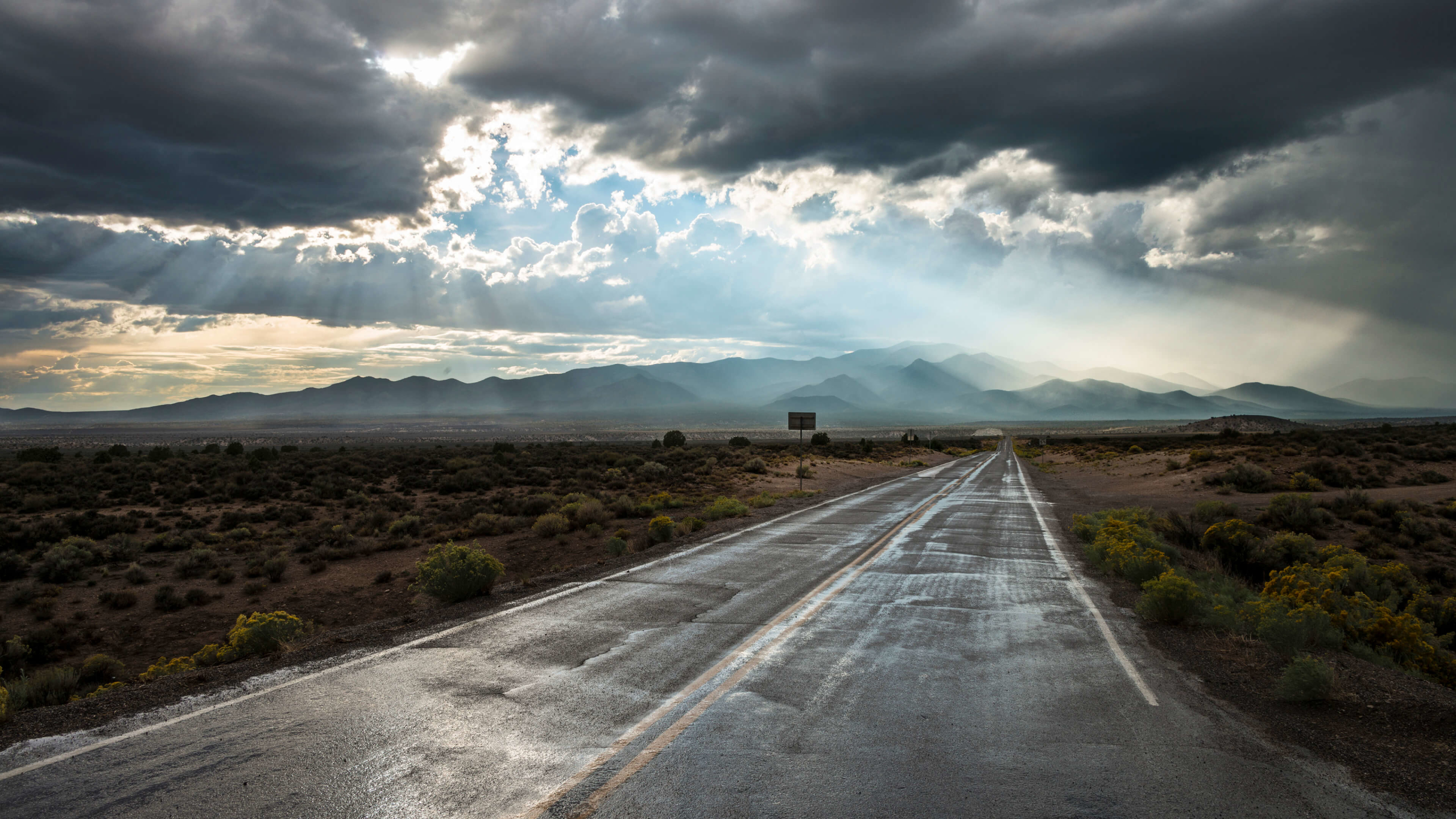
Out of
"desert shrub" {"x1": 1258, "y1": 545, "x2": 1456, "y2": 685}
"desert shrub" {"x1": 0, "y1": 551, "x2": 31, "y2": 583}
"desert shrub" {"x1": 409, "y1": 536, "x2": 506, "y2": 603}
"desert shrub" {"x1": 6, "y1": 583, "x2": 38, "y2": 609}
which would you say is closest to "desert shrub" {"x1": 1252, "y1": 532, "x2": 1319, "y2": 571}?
"desert shrub" {"x1": 1258, "y1": 545, "x2": 1456, "y2": 685}

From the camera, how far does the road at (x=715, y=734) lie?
4277 millimetres

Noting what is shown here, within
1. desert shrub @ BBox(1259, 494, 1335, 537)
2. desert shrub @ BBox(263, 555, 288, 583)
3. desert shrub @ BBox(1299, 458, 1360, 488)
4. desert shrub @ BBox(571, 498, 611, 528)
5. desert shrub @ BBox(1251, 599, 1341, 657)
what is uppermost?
desert shrub @ BBox(1299, 458, 1360, 488)

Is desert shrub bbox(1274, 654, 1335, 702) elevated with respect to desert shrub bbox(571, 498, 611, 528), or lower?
elevated

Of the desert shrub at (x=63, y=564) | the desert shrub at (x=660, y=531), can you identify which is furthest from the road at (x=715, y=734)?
the desert shrub at (x=63, y=564)

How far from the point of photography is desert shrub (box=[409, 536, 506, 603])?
10586 mm

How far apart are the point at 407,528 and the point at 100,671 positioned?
11802 mm

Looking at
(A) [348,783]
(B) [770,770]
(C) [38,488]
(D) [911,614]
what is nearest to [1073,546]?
(D) [911,614]

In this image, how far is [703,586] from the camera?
10.6 m

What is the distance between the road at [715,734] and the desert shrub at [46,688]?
4330mm

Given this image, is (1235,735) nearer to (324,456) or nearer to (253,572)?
(253,572)

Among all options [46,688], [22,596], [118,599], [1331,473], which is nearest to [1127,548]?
[46,688]

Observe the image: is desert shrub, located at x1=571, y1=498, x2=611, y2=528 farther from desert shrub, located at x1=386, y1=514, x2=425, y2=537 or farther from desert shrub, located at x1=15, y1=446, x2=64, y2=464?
desert shrub, located at x1=15, y1=446, x2=64, y2=464

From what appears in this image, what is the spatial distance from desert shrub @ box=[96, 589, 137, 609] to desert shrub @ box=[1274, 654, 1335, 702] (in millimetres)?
19228

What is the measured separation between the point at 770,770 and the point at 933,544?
452 inches
